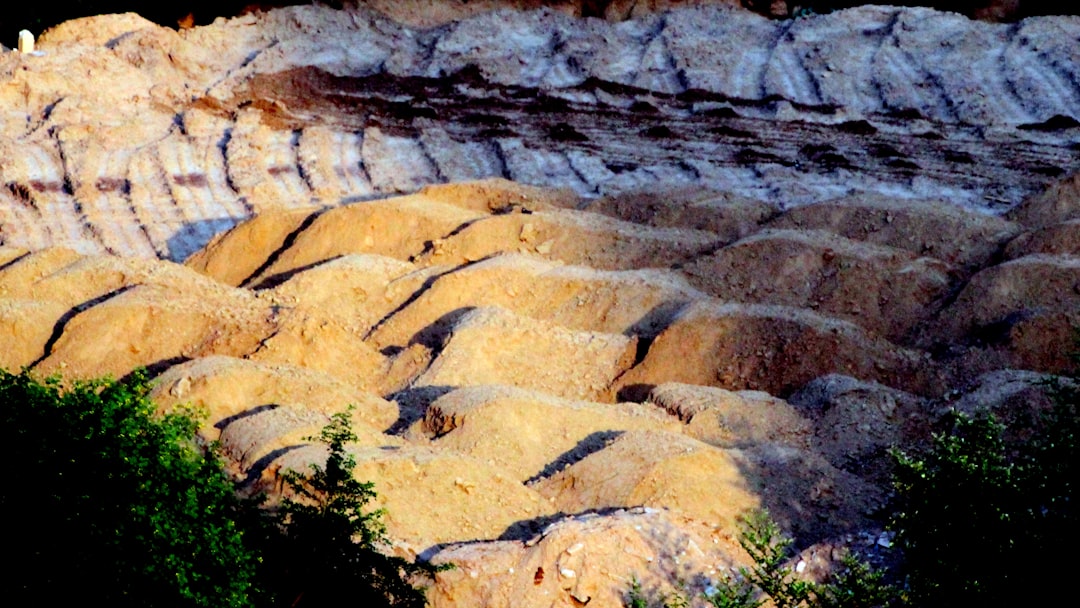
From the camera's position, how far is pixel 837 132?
64.8ft

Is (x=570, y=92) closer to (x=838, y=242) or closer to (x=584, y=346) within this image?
(x=838, y=242)

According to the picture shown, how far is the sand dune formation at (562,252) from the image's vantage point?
31.7ft

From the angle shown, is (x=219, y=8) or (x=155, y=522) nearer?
(x=155, y=522)

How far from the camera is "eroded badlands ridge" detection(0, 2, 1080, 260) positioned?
1833 centimetres

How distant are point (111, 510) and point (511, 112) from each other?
14.2 m

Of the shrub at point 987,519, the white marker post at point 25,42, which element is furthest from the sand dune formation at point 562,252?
the shrub at point 987,519

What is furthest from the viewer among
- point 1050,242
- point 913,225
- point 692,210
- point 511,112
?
point 511,112

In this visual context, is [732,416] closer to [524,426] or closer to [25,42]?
[524,426]

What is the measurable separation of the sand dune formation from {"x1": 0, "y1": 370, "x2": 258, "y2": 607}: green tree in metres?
1.27

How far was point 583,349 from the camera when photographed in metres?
12.8

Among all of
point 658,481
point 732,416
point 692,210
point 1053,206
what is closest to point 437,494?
point 658,481

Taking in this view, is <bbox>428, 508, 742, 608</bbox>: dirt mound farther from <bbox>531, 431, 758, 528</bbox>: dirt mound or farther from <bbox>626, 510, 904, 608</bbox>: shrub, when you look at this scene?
<bbox>531, 431, 758, 528</bbox>: dirt mound

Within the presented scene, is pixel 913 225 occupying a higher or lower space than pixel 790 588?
lower

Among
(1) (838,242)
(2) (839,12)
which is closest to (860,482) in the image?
(1) (838,242)
